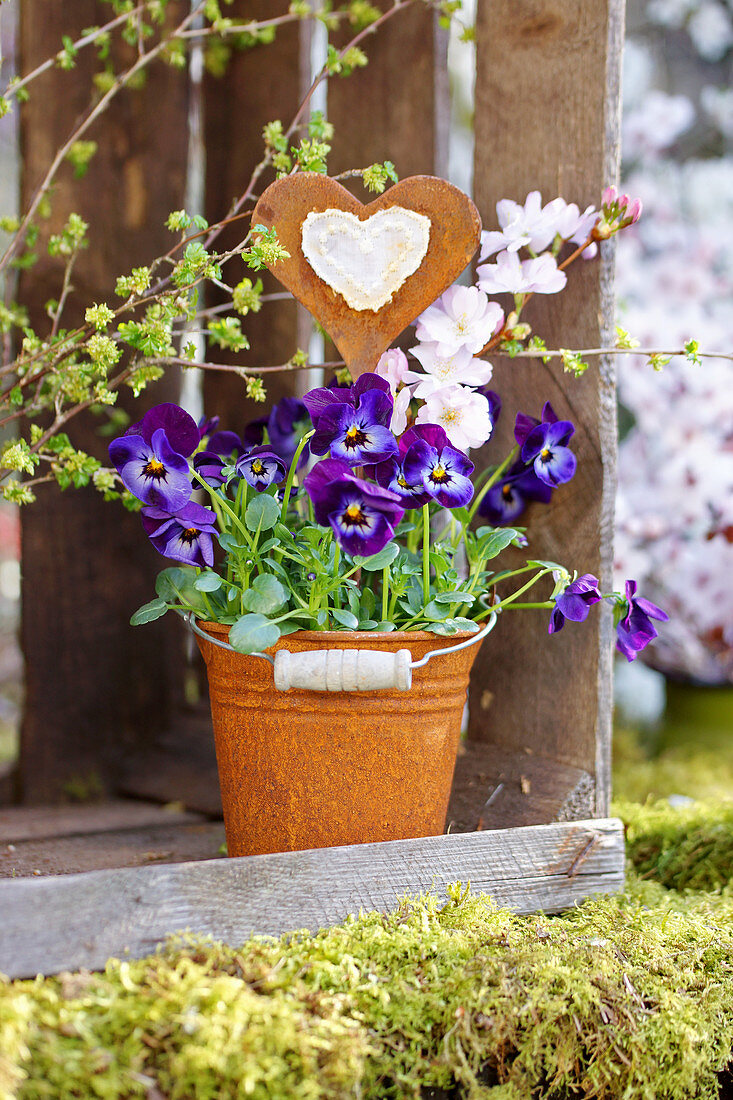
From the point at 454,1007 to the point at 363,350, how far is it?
0.77m

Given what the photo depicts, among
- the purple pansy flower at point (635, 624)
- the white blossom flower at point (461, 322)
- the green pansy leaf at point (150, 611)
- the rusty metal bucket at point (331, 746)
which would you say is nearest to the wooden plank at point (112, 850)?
the rusty metal bucket at point (331, 746)

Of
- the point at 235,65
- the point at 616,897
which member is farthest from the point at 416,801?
the point at 235,65

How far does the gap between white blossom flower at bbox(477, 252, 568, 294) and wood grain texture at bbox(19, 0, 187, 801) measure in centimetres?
87

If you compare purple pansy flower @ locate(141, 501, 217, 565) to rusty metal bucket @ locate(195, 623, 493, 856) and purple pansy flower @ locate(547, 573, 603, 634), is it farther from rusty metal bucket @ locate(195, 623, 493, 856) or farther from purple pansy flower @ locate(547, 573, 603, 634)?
purple pansy flower @ locate(547, 573, 603, 634)

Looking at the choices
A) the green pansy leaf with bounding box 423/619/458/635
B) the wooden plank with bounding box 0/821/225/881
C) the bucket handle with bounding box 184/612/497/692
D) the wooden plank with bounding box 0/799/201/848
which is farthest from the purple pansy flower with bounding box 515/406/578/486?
the wooden plank with bounding box 0/799/201/848

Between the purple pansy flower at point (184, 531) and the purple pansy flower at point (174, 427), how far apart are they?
0.23 feet

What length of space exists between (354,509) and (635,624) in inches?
18.2

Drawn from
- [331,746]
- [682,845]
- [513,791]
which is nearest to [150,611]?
[331,746]

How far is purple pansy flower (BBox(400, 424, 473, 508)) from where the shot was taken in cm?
96

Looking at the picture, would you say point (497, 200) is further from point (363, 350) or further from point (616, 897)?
point (616, 897)

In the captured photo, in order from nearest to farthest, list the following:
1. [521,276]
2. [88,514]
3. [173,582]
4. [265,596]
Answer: [265,596]
[173,582]
[521,276]
[88,514]

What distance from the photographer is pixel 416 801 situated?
100 cm

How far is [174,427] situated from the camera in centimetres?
98

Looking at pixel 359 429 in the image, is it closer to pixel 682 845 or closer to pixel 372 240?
pixel 372 240
